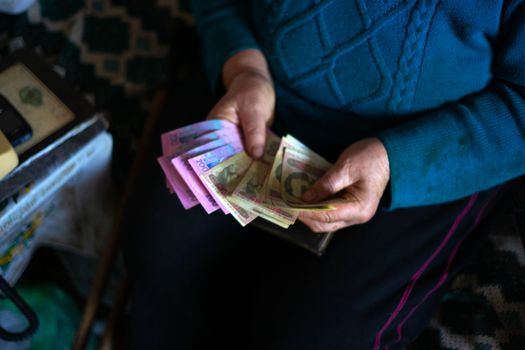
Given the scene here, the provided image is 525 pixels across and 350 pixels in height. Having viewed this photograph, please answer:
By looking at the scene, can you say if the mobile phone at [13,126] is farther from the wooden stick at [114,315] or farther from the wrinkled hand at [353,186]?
the wooden stick at [114,315]

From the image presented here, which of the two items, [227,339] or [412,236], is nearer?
[412,236]

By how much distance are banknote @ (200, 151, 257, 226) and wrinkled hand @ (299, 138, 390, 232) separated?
104 mm

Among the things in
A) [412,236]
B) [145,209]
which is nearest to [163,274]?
[145,209]

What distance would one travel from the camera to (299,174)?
30.1 inches

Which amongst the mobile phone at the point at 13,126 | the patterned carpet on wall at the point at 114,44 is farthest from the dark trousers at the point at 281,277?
the patterned carpet on wall at the point at 114,44

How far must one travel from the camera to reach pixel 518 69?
710 millimetres

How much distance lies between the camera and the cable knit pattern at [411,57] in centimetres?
68

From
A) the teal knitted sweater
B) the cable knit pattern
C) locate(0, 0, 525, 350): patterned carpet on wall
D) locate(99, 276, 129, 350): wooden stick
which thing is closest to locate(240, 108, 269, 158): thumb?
the teal knitted sweater

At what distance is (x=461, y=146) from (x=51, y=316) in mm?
961

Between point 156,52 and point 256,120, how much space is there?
589 millimetres

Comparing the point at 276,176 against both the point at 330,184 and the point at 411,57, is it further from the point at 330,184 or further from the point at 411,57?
the point at 411,57

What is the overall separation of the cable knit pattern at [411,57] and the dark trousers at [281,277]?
0.20 metres

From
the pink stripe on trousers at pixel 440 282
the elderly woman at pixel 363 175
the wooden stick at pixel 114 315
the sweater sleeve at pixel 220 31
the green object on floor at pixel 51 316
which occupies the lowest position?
the wooden stick at pixel 114 315

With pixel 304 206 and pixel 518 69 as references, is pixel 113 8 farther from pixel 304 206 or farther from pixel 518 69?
pixel 518 69
